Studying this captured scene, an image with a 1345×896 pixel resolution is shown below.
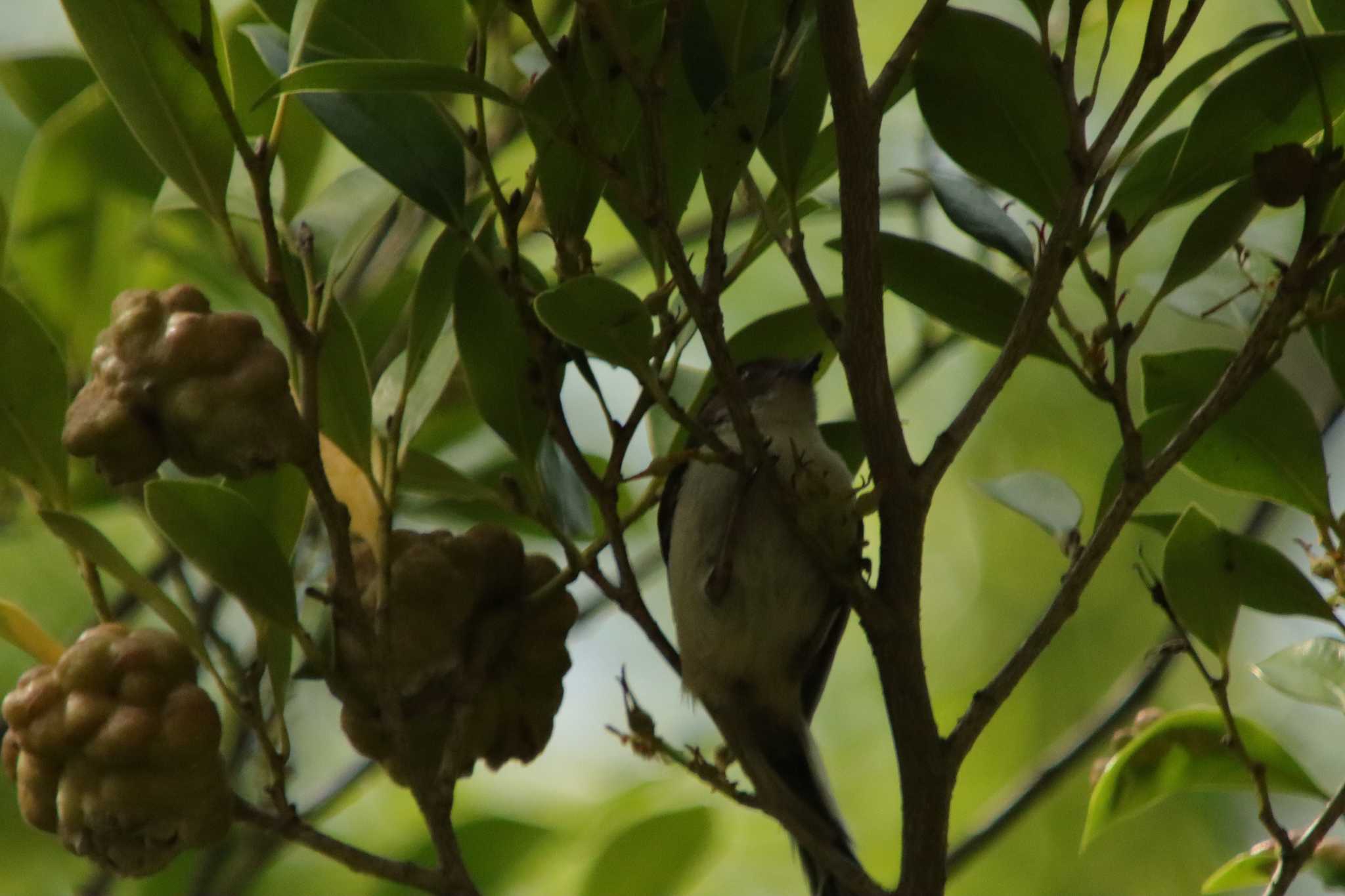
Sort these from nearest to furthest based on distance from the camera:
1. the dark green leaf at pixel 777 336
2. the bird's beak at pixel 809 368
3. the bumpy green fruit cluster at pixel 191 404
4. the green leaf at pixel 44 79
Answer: the bumpy green fruit cluster at pixel 191 404 → the dark green leaf at pixel 777 336 → the green leaf at pixel 44 79 → the bird's beak at pixel 809 368

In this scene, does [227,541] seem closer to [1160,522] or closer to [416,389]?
[416,389]

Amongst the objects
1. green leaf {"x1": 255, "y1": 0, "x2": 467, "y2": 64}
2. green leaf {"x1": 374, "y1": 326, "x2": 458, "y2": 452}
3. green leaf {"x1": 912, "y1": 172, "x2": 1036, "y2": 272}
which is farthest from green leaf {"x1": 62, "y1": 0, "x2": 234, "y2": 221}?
green leaf {"x1": 912, "y1": 172, "x2": 1036, "y2": 272}

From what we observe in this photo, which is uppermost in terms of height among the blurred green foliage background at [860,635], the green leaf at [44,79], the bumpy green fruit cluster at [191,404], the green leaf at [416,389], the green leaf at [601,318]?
the green leaf at [44,79]

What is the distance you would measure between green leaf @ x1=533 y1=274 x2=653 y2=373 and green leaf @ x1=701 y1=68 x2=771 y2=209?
0.15 metres

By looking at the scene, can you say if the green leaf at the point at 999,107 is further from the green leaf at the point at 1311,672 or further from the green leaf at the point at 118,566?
the green leaf at the point at 118,566

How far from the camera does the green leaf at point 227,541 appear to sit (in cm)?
178

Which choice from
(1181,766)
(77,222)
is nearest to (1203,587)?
(1181,766)

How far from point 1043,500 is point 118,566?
4.09 ft

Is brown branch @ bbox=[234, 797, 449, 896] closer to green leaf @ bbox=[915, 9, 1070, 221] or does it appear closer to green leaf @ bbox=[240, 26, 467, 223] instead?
green leaf @ bbox=[240, 26, 467, 223]

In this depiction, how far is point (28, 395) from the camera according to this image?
2068 mm

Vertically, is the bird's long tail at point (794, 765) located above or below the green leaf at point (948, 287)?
below

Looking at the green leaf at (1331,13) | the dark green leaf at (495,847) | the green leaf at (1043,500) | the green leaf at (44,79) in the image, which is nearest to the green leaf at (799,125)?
the green leaf at (1043,500)

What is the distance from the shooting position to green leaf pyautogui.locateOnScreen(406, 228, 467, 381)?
2006mm

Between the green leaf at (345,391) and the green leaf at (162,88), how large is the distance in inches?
8.6
